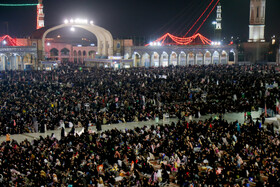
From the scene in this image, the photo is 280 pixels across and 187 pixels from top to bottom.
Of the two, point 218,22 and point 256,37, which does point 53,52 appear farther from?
point 256,37

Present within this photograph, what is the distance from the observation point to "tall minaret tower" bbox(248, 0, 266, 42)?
54.7 m

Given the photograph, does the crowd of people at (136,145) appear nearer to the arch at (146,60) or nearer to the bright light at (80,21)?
the bright light at (80,21)

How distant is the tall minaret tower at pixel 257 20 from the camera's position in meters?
54.7

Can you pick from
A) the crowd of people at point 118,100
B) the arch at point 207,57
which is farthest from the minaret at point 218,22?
the crowd of people at point 118,100

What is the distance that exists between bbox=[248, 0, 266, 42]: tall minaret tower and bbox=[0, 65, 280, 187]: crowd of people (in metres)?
38.1

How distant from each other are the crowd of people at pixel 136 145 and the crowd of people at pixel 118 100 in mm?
56

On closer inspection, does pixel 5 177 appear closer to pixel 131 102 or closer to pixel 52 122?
pixel 52 122

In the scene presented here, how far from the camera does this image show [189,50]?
5450 centimetres

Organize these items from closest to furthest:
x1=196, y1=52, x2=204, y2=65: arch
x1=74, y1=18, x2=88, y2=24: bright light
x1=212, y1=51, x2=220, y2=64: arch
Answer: x1=74, y1=18, x2=88, y2=24: bright light
x1=196, y1=52, x2=204, y2=65: arch
x1=212, y1=51, x2=220, y2=64: arch

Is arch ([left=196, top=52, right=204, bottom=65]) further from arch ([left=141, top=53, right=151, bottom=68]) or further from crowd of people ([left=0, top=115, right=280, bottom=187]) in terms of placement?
crowd of people ([left=0, top=115, right=280, bottom=187])

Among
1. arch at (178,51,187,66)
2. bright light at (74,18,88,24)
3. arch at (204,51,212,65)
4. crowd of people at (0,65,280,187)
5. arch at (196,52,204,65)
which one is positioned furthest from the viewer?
arch at (204,51,212,65)

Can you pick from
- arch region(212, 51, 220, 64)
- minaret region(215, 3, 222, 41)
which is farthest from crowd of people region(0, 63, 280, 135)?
minaret region(215, 3, 222, 41)

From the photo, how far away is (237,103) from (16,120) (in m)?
11.9

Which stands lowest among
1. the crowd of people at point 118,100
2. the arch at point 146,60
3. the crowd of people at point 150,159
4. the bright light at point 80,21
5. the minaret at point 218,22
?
the crowd of people at point 150,159
